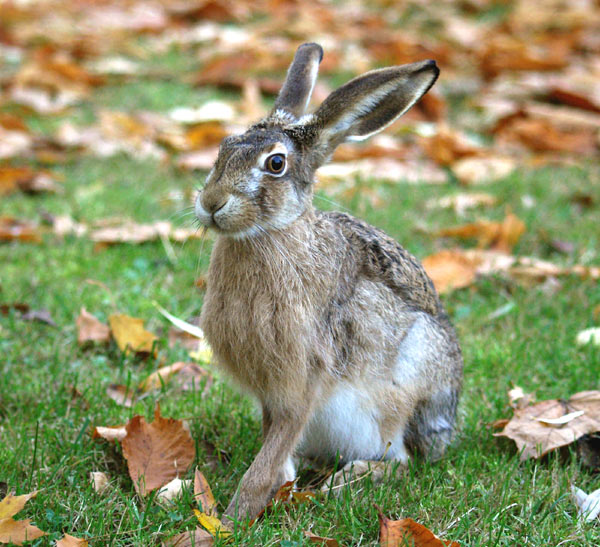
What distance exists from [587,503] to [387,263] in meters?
1.09

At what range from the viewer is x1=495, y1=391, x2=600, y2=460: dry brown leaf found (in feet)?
9.66

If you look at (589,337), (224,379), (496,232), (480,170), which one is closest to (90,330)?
(224,379)

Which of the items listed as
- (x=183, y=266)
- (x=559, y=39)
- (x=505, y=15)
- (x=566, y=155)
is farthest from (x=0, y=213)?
(x=505, y=15)

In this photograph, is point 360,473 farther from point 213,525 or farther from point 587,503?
point 587,503

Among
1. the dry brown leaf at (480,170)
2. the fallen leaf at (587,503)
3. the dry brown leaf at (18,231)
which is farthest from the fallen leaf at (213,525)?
the dry brown leaf at (480,170)

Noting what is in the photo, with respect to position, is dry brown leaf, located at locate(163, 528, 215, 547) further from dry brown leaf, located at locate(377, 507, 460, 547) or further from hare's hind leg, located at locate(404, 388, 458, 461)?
hare's hind leg, located at locate(404, 388, 458, 461)

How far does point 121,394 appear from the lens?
3254 millimetres

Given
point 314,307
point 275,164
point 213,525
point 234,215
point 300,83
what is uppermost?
point 300,83

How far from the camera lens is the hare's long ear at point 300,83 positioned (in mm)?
3061

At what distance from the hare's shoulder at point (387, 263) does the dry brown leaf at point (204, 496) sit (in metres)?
0.95

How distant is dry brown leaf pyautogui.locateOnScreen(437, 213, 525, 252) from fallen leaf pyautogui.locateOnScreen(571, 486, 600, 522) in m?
2.13

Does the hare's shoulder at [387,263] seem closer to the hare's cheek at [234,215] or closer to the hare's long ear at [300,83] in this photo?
the hare's long ear at [300,83]

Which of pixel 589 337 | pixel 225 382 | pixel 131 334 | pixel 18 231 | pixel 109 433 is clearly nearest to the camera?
pixel 109 433

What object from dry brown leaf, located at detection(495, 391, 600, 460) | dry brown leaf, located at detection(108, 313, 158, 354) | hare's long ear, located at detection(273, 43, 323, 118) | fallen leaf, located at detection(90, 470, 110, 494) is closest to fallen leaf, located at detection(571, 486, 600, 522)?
dry brown leaf, located at detection(495, 391, 600, 460)
